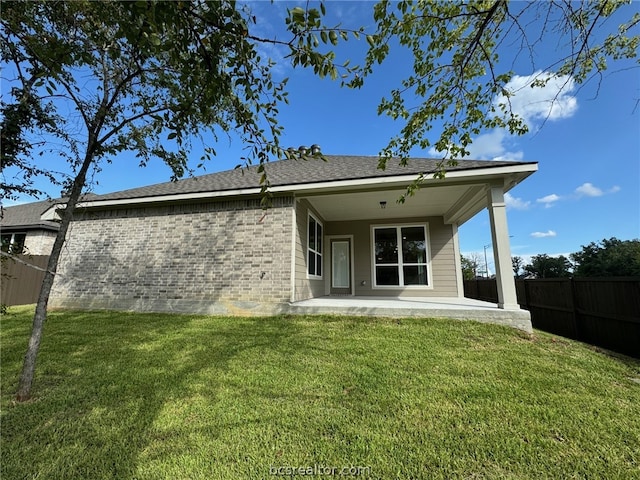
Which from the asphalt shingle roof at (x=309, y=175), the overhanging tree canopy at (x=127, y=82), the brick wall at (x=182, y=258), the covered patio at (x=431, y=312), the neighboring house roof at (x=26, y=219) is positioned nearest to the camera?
the overhanging tree canopy at (x=127, y=82)

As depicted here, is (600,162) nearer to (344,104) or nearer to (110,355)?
(344,104)

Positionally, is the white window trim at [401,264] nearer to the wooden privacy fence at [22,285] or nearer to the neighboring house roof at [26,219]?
the wooden privacy fence at [22,285]

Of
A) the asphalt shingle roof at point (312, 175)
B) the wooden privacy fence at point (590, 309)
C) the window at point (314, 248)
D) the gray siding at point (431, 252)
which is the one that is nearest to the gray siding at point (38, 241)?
the asphalt shingle roof at point (312, 175)

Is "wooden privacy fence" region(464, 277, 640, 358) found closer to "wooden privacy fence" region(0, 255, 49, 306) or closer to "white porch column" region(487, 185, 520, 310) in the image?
"white porch column" region(487, 185, 520, 310)

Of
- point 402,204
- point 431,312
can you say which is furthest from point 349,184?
point 431,312

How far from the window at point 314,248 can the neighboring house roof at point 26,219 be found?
9473mm

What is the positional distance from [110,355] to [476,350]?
5.40 meters

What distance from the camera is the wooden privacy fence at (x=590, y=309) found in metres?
5.04

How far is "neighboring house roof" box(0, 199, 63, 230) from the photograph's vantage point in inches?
462

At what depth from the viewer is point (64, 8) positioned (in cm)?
288

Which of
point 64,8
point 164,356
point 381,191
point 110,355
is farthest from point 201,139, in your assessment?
point 381,191

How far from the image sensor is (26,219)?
42.5 feet

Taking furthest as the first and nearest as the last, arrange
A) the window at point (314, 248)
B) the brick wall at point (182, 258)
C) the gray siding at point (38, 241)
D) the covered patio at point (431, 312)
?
Result: the gray siding at point (38, 241) < the window at point (314, 248) < the brick wall at point (182, 258) < the covered patio at point (431, 312)

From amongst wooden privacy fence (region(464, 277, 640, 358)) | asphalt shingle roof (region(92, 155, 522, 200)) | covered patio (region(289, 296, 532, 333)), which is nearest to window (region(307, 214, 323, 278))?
asphalt shingle roof (region(92, 155, 522, 200))
